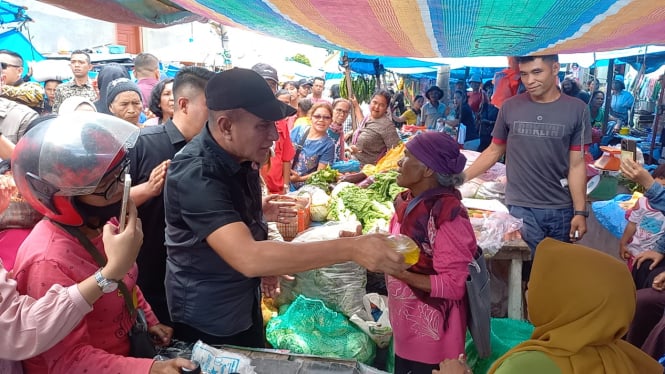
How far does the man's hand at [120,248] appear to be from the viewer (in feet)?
4.98

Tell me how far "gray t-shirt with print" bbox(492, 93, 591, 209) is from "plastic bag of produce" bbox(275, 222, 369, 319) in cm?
142

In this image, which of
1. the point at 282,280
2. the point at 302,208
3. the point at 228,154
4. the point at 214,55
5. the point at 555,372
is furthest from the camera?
the point at 214,55

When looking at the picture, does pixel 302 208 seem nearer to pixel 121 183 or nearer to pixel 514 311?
pixel 514 311

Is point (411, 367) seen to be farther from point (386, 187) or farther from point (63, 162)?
point (386, 187)

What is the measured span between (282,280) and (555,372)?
2.06m

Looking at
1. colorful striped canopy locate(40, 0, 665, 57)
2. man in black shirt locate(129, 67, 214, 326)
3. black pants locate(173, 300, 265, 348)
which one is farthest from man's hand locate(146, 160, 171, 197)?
colorful striped canopy locate(40, 0, 665, 57)

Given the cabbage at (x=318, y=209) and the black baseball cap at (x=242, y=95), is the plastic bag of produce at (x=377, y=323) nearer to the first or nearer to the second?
the cabbage at (x=318, y=209)

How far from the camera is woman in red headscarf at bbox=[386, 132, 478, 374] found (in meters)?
2.33

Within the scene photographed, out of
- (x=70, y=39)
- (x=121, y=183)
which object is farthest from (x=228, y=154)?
(x=70, y=39)

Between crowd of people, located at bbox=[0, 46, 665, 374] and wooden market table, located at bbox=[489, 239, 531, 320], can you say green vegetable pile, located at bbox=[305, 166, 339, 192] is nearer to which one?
crowd of people, located at bbox=[0, 46, 665, 374]

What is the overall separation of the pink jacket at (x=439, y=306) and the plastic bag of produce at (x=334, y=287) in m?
0.66

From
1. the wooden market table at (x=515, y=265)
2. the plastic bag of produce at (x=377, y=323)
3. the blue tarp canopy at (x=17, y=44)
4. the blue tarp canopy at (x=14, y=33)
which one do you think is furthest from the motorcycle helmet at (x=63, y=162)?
the blue tarp canopy at (x=17, y=44)

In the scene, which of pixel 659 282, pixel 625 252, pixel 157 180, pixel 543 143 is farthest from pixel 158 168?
pixel 625 252

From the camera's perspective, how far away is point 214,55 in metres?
16.1
